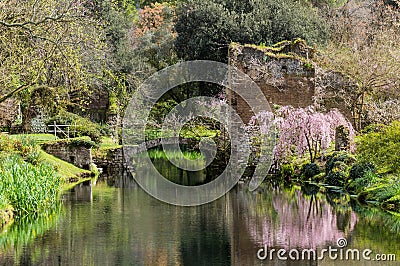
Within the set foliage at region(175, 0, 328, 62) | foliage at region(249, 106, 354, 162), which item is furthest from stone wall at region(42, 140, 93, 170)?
foliage at region(175, 0, 328, 62)

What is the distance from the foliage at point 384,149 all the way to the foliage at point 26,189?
29.0 feet

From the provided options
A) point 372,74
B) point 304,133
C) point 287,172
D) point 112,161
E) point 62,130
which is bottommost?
point 287,172

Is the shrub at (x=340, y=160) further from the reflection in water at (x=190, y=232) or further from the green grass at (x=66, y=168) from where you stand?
the green grass at (x=66, y=168)

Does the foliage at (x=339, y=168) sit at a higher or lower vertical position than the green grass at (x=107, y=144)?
lower

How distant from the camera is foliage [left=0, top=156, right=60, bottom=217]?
15844 millimetres

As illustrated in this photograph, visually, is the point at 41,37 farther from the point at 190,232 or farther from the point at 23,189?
the point at 190,232

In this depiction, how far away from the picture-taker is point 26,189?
1623 centimetres

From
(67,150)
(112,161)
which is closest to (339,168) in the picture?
(67,150)

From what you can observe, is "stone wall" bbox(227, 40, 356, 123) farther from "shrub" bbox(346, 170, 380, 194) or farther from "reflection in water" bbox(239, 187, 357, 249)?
"shrub" bbox(346, 170, 380, 194)

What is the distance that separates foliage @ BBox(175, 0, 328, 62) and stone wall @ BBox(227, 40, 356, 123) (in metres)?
3.88

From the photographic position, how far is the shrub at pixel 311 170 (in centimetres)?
2253

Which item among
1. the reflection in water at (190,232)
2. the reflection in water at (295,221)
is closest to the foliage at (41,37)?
the reflection in water at (190,232)

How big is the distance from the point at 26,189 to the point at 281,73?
541 inches

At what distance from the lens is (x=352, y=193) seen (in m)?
19.1
